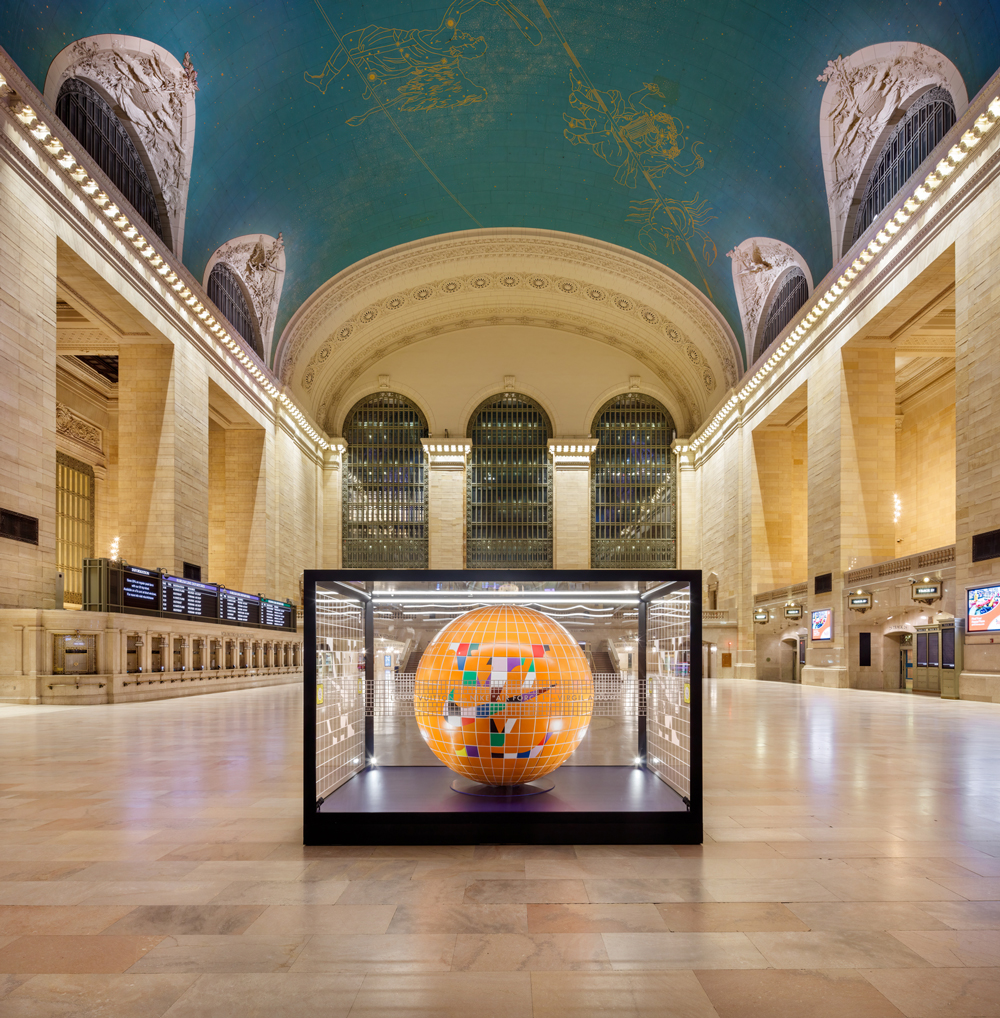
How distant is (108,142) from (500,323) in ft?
84.2

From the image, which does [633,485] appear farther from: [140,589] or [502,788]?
[502,788]

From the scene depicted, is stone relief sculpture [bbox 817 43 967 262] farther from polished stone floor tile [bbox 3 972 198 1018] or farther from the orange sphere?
polished stone floor tile [bbox 3 972 198 1018]

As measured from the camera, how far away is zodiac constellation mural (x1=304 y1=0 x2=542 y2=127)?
24531mm

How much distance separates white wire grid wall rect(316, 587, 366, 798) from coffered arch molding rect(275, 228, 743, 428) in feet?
105

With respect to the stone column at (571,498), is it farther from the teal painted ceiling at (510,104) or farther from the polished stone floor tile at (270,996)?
the polished stone floor tile at (270,996)

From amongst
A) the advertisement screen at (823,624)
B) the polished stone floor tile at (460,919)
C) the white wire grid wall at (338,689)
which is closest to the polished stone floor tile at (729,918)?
the polished stone floor tile at (460,919)

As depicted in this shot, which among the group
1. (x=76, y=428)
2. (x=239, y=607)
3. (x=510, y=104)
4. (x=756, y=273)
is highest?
(x=510, y=104)

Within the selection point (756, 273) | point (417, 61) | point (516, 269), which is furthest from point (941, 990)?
point (516, 269)

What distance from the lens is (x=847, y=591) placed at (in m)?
24.2

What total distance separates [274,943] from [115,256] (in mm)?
21429

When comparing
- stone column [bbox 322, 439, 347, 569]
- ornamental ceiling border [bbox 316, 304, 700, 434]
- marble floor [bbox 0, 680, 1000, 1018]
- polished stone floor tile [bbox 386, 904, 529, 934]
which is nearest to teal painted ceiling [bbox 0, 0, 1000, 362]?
ornamental ceiling border [bbox 316, 304, 700, 434]

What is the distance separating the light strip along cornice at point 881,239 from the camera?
16.9 m

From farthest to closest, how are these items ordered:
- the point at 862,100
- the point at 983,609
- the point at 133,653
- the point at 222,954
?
the point at 862,100 → the point at 133,653 → the point at 983,609 → the point at 222,954

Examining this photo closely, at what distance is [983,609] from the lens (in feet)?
53.5
